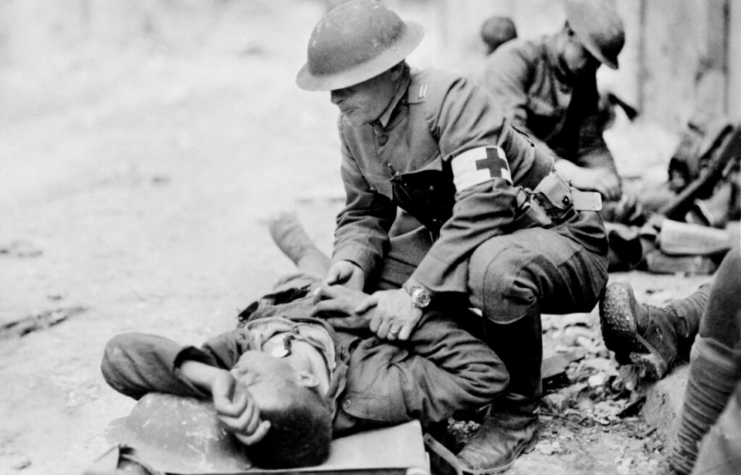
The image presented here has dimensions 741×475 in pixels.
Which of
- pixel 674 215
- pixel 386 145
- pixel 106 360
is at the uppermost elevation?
pixel 386 145

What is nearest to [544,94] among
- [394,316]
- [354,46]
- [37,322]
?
[354,46]

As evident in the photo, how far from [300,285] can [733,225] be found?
3.52 m

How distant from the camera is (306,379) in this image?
271 cm

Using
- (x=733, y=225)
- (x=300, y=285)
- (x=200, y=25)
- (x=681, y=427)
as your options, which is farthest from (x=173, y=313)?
(x=200, y=25)

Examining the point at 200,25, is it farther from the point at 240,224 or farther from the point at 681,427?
the point at 681,427

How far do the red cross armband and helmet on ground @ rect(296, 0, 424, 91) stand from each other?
0.43 m

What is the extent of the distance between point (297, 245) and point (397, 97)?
1.65m

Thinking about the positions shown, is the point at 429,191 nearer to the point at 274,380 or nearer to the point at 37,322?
the point at 274,380

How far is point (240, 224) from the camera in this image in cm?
698

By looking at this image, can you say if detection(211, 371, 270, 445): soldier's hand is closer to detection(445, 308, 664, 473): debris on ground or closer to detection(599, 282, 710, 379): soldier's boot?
detection(445, 308, 664, 473): debris on ground

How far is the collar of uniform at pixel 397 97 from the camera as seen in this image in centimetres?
318

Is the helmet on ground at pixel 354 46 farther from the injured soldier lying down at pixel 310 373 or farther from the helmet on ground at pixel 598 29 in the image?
the helmet on ground at pixel 598 29

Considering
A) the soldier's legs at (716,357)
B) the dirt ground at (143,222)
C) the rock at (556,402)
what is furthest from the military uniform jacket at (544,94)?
the soldier's legs at (716,357)

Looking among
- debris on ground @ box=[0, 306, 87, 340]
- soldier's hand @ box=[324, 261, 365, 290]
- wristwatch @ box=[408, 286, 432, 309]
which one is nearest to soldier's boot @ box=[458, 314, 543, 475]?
wristwatch @ box=[408, 286, 432, 309]
